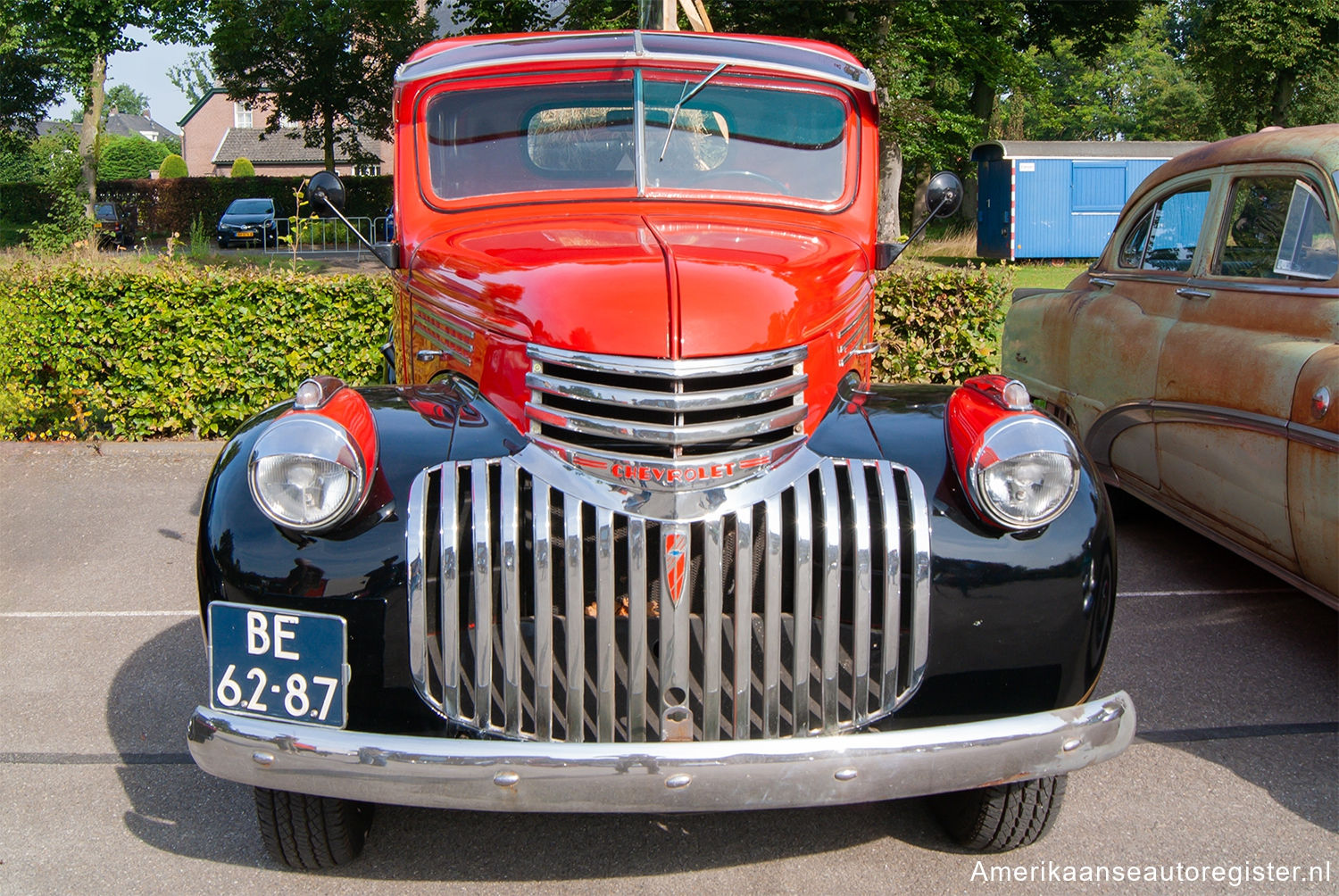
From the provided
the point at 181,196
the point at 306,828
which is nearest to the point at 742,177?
the point at 306,828

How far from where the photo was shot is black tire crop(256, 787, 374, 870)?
2670mm

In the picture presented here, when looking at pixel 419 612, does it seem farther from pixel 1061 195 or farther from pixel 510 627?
pixel 1061 195

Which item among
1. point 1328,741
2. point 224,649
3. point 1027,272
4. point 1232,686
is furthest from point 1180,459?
point 1027,272

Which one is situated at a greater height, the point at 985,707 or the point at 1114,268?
the point at 1114,268

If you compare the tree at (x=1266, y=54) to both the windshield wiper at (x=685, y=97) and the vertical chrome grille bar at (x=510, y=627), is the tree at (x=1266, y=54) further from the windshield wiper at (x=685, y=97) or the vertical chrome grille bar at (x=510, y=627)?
the vertical chrome grille bar at (x=510, y=627)

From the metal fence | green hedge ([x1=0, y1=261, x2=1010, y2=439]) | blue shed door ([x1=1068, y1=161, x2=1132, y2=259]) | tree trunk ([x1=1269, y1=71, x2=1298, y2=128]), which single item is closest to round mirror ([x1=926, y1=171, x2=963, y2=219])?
green hedge ([x1=0, y1=261, x2=1010, y2=439])

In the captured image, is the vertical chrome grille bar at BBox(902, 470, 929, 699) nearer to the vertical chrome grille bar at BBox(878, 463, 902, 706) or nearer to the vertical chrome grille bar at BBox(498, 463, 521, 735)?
the vertical chrome grille bar at BBox(878, 463, 902, 706)

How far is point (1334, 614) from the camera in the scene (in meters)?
4.68

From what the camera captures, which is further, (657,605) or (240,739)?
(657,605)

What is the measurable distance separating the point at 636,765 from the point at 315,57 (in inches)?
1198

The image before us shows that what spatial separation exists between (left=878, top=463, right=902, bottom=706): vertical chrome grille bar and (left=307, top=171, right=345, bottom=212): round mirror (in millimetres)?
2390

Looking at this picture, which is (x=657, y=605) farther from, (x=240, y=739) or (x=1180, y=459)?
(x=1180, y=459)

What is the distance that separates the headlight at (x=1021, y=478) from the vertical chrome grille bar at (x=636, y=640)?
793 millimetres

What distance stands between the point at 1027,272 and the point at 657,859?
1965cm
